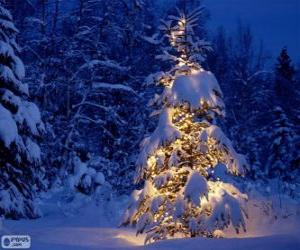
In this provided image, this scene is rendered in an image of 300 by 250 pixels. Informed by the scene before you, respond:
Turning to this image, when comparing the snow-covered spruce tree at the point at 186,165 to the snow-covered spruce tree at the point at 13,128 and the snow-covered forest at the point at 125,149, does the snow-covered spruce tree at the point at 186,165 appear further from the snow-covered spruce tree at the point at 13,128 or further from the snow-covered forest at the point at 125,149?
the snow-covered spruce tree at the point at 13,128

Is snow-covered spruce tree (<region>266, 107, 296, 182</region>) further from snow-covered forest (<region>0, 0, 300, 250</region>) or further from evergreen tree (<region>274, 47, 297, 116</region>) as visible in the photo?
evergreen tree (<region>274, 47, 297, 116</region>)

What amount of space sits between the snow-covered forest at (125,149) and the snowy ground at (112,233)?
0.03 meters

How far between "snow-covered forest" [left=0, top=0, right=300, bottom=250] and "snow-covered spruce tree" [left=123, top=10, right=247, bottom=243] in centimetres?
2

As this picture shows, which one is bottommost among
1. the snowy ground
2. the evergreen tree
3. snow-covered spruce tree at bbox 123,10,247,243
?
the snowy ground

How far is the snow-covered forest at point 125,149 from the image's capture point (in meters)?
10.3

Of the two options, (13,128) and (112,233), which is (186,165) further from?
(13,128)

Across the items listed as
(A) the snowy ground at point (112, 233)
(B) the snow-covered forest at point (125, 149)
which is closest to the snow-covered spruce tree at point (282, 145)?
(B) the snow-covered forest at point (125, 149)

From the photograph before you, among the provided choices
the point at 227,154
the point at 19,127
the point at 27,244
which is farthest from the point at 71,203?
the point at 27,244

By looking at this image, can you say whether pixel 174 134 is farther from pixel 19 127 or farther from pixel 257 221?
pixel 19 127

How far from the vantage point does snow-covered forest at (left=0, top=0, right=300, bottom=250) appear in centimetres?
1028

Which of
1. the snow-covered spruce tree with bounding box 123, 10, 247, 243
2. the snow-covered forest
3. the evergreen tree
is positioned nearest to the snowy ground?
the snow-covered forest

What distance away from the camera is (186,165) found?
1079 cm

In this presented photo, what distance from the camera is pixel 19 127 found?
1273 centimetres

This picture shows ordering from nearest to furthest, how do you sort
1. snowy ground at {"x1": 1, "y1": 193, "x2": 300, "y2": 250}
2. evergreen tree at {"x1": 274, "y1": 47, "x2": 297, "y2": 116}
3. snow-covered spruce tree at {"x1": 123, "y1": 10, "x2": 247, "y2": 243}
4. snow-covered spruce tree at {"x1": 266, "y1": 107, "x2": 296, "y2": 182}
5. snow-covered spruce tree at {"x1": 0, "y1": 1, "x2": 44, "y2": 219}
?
snowy ground at {"x1": 1, "y1": 193, "x2": 300, "y2": 250} < snow-covered spruce tree at {"x1": 123, "y1": 10, "x2": 247, "y2": 243} < snow-covered spruce tree at {"x1": 0, "y1": 1, "x2": 44, "y2": 219} < snow-covered spruce tree at {"x1": 266, "y1": 107, "x2": 296, "y2": 182} < evergreen tree at {"x1": 274, "y1": 47, "x2": 297, "y2": 116}
